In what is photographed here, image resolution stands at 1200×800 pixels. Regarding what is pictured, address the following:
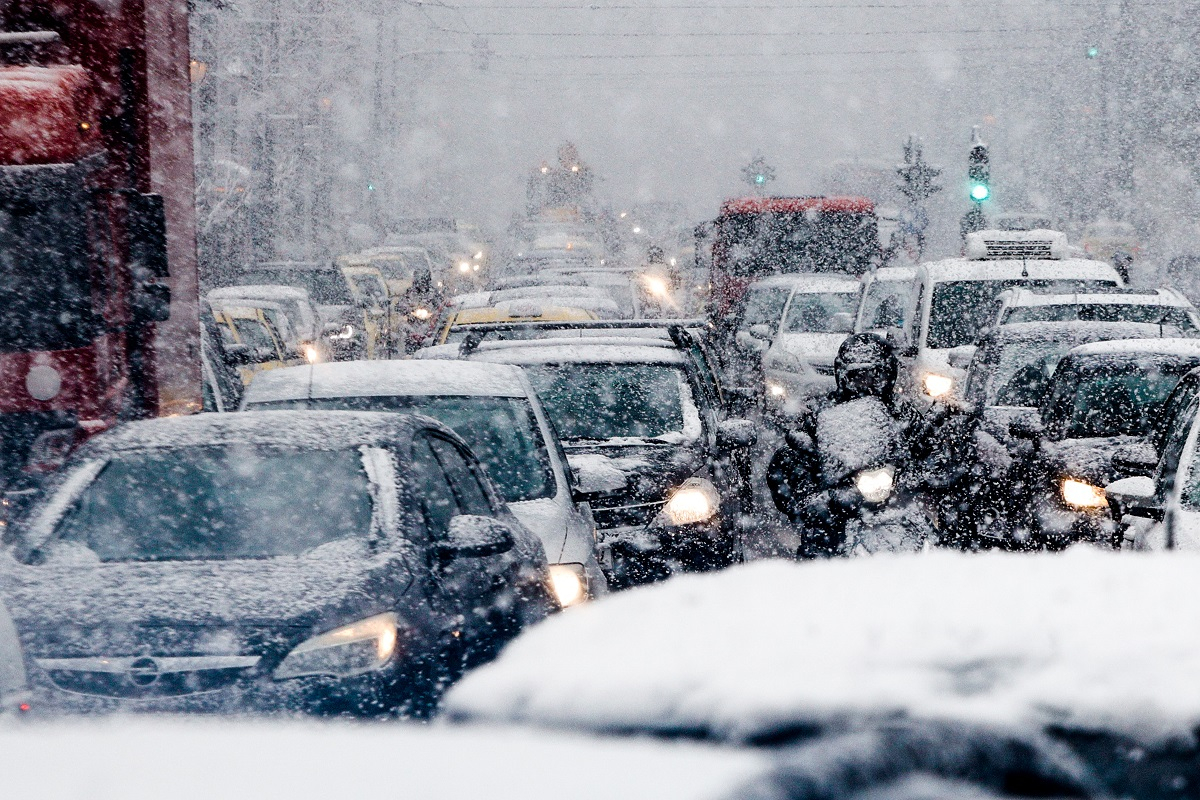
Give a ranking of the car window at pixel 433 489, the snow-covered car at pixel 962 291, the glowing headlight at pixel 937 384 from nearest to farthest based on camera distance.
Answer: the car window at pixel 433 489, the glowing headlight at pixel 937 384, the snow-covered car at pixel 962 291

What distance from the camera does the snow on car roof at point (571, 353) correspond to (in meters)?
9.38

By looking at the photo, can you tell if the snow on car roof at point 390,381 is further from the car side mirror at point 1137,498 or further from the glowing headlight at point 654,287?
the glowing headlight at point 654,287

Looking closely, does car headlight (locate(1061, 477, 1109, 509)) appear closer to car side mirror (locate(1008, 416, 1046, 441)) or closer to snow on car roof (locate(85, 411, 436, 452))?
car side mirror (locate(1008, 416, 1046, 441))

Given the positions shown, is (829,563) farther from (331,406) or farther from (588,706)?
(331,406)

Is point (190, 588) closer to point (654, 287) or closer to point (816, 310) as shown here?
point (816, 310)

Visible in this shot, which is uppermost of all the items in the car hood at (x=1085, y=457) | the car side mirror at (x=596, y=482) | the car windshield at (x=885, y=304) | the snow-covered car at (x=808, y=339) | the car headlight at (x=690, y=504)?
the car side mirror at (x=596, y=482)

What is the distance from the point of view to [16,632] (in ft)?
15.6

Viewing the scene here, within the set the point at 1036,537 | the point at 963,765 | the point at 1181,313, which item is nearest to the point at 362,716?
the point at 963,765

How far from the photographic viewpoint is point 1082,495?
8.58 meters

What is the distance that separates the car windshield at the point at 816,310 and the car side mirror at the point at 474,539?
14.9 metres

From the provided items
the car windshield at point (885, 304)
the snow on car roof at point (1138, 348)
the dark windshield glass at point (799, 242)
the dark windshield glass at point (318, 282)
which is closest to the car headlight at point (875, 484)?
the snow on car roof at point (1138, 348)

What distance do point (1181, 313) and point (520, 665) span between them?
13048mm

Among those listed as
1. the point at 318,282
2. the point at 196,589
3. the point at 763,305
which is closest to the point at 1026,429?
the point at 196,589

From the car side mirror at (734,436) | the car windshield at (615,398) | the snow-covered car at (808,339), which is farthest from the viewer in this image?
the snow-covered car at (808,339)
